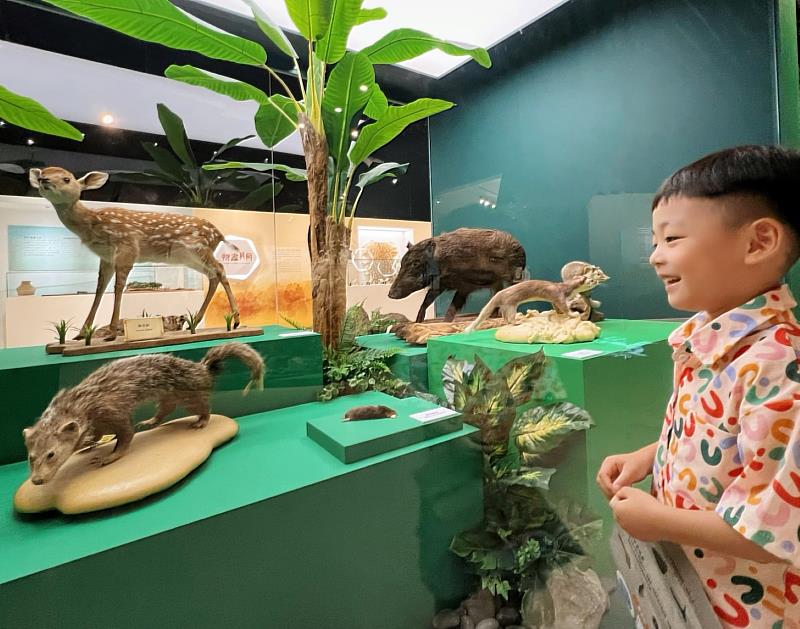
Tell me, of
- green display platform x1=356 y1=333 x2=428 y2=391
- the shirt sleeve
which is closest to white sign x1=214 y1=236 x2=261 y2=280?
green display platform x1=356 y1=333 x2=428 y2=391

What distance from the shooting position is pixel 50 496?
3.11 feet

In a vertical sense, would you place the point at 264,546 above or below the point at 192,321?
below

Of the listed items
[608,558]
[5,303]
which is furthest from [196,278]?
[608,558]

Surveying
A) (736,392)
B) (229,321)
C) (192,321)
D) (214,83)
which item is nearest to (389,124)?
(214,83)

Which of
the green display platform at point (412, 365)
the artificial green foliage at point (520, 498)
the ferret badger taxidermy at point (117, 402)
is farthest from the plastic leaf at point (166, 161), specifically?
the artificial green foliage at point (520, 498)

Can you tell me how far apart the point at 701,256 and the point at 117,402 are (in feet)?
4.32

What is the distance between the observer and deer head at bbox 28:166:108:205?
144cm

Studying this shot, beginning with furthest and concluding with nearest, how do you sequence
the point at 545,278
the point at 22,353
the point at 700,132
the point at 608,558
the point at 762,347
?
the point at 545,278, the point at 22,353, the point at 700,132, the point at 608,558, the point at 762,347

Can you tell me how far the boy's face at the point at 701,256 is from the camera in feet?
1.89

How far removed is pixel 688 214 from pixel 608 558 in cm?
97

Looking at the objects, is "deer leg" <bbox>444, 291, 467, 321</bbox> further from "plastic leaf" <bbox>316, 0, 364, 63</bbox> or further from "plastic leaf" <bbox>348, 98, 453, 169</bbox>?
"plastic leaf" <bbox>316, 0, 364, 63</bbox>

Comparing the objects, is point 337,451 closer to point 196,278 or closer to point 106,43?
point 196,278

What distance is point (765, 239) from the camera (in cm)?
56

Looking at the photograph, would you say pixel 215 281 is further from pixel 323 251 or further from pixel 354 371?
pixel 354 371
